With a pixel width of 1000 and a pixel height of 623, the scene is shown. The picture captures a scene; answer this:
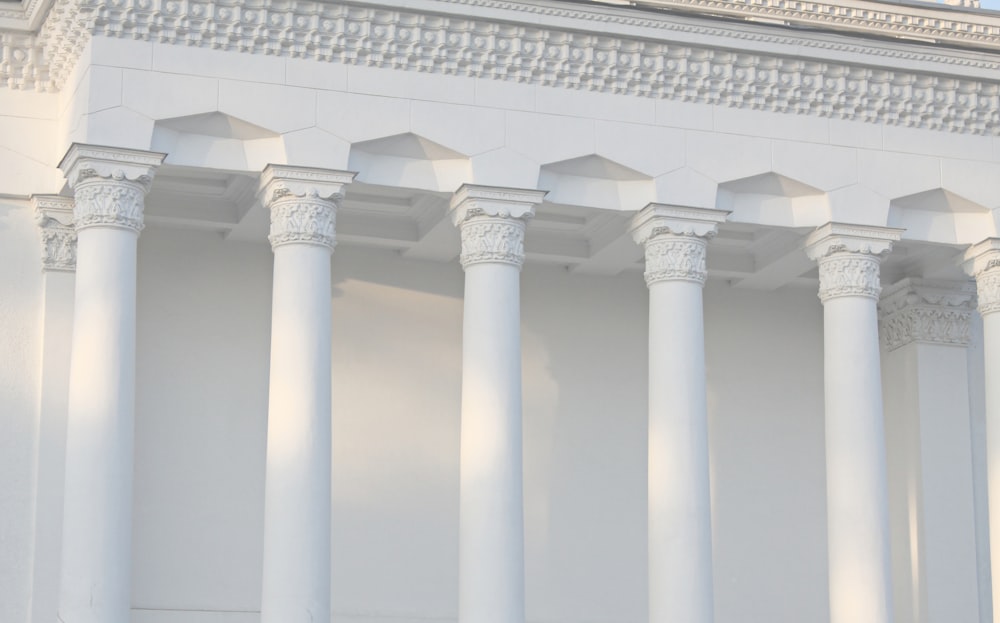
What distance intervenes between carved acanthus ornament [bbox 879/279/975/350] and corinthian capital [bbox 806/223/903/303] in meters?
3.18

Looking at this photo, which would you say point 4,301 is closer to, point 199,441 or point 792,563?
point 199,441

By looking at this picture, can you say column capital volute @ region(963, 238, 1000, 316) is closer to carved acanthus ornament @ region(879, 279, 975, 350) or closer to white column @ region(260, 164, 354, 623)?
carved acanthus ornament @ region(879, 279, 975, 350)

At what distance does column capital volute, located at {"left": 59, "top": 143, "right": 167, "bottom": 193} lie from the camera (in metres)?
21.8

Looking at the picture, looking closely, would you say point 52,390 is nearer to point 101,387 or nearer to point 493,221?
point 101,387

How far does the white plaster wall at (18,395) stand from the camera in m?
22.9

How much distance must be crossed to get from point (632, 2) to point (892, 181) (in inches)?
173

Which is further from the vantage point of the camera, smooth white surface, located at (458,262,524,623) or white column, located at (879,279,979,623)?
white column, located at (879,279,979,623)

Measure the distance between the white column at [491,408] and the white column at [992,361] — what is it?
21.2 feet

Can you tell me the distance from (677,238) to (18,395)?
839cm

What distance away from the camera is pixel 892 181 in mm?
25438

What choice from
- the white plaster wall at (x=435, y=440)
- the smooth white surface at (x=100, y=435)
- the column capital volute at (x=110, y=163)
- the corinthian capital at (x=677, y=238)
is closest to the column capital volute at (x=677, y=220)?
the corinthian capital at (x=677, y=238)

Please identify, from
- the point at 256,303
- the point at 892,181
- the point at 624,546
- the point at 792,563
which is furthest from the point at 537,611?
the point at 892,181

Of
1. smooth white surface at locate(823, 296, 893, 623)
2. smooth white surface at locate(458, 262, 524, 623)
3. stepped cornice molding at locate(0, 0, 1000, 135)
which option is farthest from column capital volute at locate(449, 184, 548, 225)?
smooth white surface at locate(823, 296, 893, 623)

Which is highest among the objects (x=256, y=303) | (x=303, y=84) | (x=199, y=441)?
→ (x=303, y=84)
